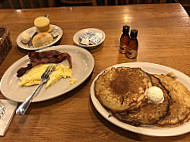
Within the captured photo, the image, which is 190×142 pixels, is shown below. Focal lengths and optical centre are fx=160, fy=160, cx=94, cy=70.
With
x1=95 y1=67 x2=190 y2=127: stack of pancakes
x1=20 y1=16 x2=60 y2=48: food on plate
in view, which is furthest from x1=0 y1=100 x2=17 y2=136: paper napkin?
x1=20 y1=16 x2=60 y2=48: food on plate

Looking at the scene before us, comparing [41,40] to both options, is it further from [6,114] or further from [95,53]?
[6,114]

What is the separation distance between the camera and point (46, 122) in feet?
3.13

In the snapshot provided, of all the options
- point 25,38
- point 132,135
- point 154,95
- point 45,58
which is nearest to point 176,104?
point 154,95

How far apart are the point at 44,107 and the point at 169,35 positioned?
1.32m

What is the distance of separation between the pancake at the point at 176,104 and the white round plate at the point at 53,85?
0.54 m

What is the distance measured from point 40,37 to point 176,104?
1.24 metres

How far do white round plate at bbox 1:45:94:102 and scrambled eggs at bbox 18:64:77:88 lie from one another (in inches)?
1.1

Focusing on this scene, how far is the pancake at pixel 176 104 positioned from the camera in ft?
2.71

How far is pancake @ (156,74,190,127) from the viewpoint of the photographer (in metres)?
0.83

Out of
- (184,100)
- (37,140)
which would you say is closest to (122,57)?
(184,100)

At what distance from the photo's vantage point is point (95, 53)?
4.75 ft

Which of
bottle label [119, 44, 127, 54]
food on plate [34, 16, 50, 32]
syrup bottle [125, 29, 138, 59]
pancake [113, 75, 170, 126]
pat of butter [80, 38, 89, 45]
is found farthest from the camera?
food on plate [34, 16, 50, 32]

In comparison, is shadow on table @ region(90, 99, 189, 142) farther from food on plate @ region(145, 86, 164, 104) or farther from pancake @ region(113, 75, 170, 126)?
food on plate @ region(145, 86, 164, 104)

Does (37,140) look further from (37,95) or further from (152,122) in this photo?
(152,122)
